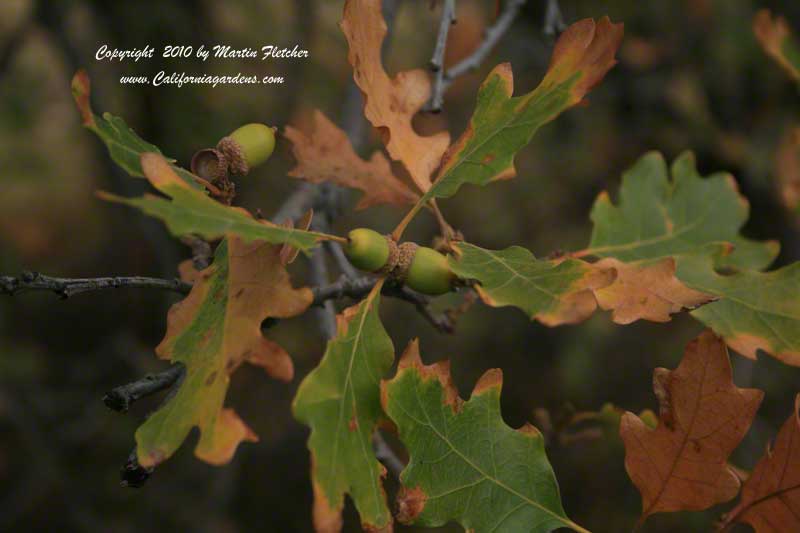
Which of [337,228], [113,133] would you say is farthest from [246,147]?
[337,228]

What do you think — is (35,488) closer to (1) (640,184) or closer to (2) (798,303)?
(1) (640,184)

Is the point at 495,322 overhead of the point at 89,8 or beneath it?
beneath

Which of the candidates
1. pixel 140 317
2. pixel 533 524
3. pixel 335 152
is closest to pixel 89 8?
pixel 140 317

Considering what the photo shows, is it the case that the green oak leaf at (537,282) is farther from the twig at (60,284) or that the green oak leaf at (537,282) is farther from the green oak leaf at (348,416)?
the twig at (60,284)

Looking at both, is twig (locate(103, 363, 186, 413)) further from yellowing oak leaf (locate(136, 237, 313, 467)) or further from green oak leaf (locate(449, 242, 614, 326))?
green oak leaf (locate(449, 242, 614, 326))

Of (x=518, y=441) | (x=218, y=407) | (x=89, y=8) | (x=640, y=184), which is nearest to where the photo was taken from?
(x=218, y=407)

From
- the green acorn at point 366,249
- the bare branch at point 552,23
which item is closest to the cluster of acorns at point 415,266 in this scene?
the green acorn at point 366,249
